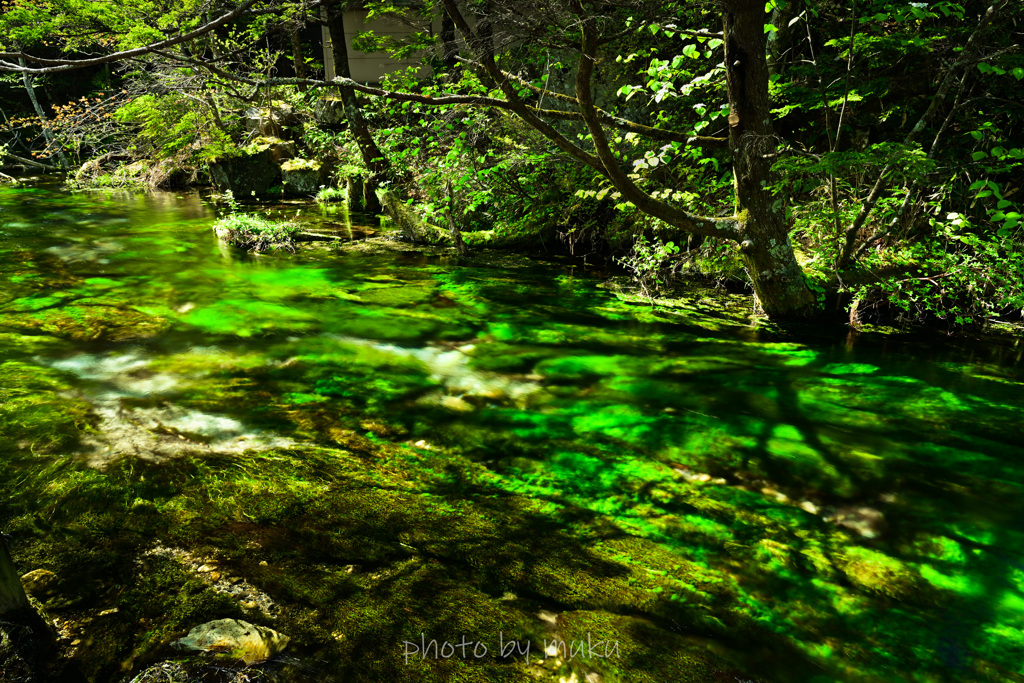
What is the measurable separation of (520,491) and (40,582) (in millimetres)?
2155

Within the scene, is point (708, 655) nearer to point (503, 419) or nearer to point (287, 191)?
point (503, 419)

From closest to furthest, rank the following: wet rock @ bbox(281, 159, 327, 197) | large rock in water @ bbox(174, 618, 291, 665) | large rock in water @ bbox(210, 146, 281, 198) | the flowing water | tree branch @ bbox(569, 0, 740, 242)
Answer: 1. large rock in water @ bbox(174, 618, 291, 665)
2. the flowing water
3. tree branch @ bbox(569, 0, 740, 242)
4. large rock in water @ bbox(210, 146, 281, 198)
5. wet rock @ bbox(281, 159, 327, 197)

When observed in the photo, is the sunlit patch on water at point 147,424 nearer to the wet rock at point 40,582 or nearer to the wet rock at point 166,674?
the wet rock at point 40,582

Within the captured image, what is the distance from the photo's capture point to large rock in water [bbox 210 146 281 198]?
14.7 meters

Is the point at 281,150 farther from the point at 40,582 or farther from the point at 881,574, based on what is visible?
the point at 881,574

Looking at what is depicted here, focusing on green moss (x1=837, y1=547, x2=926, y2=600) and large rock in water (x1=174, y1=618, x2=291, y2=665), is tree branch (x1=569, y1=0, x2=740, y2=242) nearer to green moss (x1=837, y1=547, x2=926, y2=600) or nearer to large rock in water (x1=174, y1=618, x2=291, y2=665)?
A: green moss (x1=837, y1=547, x2=926, y2=600)

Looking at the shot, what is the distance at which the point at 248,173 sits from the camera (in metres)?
14.8

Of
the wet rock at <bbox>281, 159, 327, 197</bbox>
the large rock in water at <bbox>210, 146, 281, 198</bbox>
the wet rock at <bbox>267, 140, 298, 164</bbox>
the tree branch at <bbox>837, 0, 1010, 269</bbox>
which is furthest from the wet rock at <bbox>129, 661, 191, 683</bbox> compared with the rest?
the wet rock at <bbox>267, 140, 298, 164</bbox>

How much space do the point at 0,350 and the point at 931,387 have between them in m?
7.87

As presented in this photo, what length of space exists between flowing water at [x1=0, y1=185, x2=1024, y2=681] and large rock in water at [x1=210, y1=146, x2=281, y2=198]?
9.95 metres

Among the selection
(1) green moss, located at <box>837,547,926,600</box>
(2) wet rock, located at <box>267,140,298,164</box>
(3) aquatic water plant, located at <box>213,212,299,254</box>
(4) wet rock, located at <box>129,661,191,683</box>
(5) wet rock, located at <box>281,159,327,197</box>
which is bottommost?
(1) green moss, located at <box>837,547,926,600</box>

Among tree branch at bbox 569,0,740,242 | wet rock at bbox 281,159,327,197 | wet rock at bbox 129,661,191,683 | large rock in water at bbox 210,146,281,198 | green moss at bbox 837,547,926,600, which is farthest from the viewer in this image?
wet rock at bbox 281,159,327,197

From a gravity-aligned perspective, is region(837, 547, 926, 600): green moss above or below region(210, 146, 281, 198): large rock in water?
below

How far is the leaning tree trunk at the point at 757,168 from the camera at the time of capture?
4688 mm
